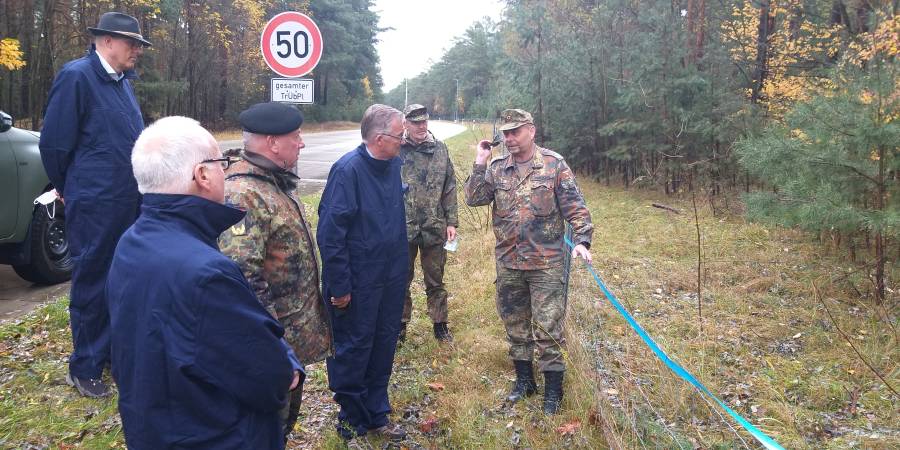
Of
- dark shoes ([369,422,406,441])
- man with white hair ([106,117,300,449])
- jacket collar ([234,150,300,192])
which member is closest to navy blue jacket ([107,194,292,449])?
man with white hair ([106,117,300,449])

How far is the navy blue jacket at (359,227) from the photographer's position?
3.51 m

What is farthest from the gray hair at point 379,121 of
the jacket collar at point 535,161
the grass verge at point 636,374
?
the grass verge at point 636,374

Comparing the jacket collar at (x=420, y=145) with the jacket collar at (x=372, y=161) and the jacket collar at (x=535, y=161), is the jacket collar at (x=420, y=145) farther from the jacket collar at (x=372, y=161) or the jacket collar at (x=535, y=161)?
the jacket collar at (x=372, y=161)

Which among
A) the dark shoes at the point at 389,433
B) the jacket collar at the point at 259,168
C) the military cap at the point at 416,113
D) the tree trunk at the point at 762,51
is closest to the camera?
the jacket collar at the point at 259,168

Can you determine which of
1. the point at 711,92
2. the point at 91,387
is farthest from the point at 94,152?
the point at 711,92

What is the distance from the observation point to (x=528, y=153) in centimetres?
437

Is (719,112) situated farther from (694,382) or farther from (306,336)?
(306,336)

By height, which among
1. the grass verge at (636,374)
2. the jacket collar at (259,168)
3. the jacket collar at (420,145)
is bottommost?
the grass verge at (636,374)

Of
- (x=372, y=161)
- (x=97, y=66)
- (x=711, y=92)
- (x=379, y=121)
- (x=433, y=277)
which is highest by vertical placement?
(x=711, y=92)

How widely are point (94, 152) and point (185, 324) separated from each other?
2.68m

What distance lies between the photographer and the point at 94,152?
12.5ft

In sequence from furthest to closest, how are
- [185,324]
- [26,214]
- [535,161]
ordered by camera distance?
[26,214] < [535,161] < [185,324]

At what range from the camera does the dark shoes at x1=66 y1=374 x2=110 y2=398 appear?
13.4 ft

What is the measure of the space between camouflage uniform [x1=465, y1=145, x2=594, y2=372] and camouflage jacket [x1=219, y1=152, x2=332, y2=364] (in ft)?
5.38
